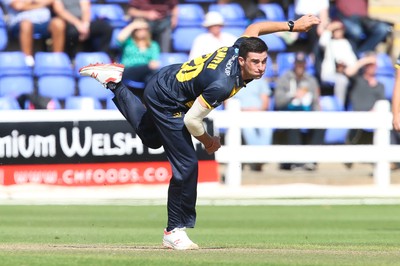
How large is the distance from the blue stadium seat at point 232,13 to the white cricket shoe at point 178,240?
10.8m

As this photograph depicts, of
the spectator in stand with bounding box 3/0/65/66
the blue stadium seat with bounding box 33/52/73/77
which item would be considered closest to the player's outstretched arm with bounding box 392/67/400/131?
the blue stadium seat with bounding box 33/52/73/77

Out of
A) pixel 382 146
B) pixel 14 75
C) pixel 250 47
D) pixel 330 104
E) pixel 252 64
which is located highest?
pixel 250 47

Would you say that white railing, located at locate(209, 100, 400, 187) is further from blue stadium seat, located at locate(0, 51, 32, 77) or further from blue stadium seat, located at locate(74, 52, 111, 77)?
blue stadium seat, located at locate(0, 51, 32, 77)

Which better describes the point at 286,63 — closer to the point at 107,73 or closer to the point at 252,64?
the point at 107,73

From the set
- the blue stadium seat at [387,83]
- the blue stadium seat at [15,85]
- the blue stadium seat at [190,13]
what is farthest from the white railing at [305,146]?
the blue stadium seat at [15,85]

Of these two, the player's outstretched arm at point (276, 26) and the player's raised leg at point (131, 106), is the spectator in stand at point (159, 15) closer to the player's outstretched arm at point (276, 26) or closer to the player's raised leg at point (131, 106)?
the player's raised leg at point (131, 106)

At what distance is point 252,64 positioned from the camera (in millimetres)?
8812

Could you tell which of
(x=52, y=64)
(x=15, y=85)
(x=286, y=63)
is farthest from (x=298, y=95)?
(x=15, y=85)

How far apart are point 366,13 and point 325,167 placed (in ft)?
9.90

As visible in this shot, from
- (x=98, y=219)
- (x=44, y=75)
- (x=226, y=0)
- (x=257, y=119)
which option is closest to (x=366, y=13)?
(x=226, y=0)

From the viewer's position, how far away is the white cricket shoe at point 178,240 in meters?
9.45

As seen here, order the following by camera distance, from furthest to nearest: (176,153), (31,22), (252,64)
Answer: (31,22), (176,153), (252,64)

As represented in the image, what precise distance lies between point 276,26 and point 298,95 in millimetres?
9240

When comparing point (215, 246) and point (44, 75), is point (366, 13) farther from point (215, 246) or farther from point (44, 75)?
point (215, 246)
